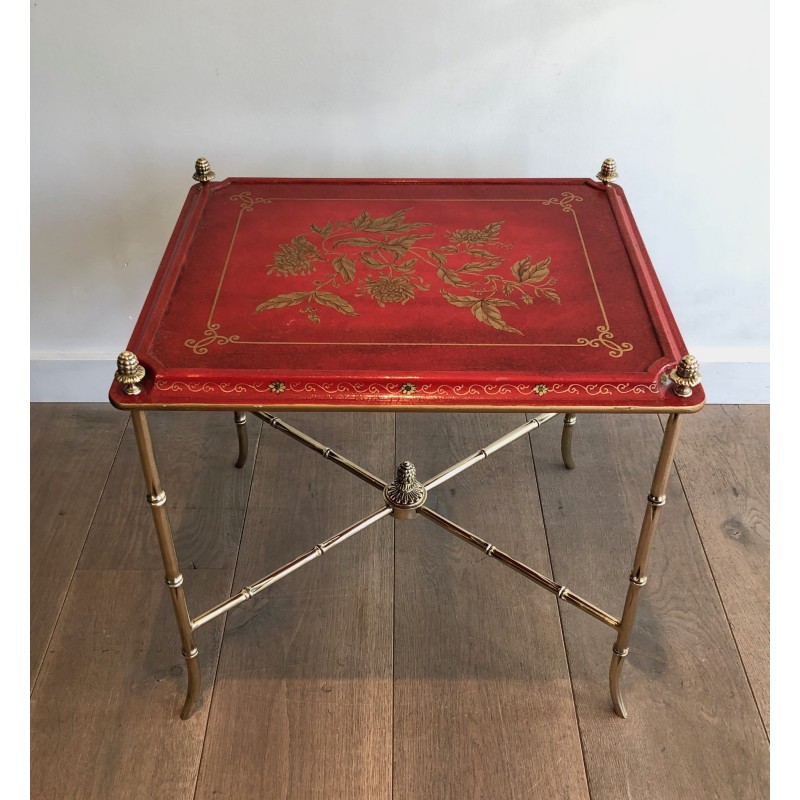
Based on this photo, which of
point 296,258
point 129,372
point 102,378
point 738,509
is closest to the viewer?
point 129,372

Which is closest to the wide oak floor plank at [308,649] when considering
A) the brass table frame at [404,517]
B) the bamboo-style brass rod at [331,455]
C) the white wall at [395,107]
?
the brass table frame at [404,517]

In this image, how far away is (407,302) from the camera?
4.12 feet

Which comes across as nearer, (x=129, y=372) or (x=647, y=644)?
(x=129, y=372)

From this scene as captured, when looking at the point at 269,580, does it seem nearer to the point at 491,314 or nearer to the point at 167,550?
the point at 167,550

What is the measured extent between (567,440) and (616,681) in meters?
0.52

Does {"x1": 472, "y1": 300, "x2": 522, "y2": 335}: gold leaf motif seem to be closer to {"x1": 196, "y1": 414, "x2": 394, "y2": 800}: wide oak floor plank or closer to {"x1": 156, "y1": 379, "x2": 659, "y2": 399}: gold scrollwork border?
{"x1": 156, "y1": 379, "x2": 659, "y2": 399}: gold scrollwork border

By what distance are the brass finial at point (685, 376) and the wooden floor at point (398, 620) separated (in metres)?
0.60

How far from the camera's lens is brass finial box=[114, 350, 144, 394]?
1094 mm

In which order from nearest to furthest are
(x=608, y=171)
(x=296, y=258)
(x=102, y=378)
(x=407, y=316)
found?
(x=407, y=316) → (x=296, y=258) → (x=608, y=171) → (x=102, y=378)

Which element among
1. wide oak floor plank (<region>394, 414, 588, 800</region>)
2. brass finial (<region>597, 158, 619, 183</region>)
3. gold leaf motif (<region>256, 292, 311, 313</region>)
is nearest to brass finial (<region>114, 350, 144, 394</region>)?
gold leaf motif (<region>256, 292, 311, 313</region>)

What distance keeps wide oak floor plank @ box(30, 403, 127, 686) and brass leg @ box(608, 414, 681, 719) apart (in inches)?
36.2

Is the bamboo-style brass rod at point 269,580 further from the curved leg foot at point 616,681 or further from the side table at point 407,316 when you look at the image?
the curved leg foot at point 616,681

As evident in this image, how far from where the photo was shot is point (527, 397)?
3.67 feet

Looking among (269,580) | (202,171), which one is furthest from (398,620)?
(202,171)
